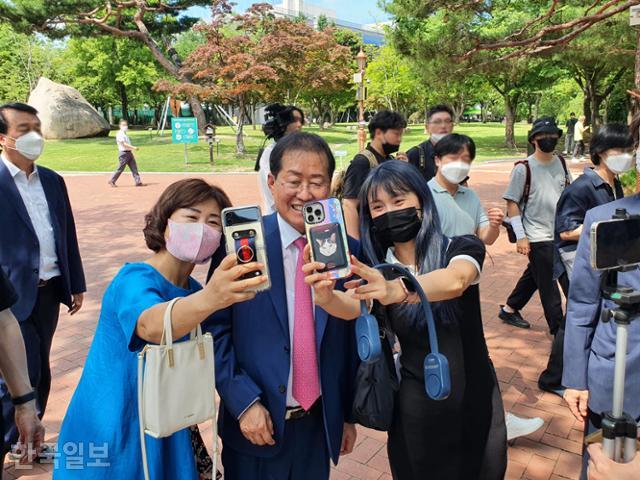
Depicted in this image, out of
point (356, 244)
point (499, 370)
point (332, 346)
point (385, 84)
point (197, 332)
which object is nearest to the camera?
point (197, 332)

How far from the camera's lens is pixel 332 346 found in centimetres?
182

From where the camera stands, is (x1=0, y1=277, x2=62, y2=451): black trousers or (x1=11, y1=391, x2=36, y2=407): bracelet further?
(x1=0, y1=277, x2=62, y2=451): black trousers

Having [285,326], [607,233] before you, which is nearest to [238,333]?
[285,326]

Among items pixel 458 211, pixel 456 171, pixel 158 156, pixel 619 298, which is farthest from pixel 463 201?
pixel 158 156

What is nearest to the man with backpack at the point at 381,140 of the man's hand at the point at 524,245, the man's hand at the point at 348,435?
the man's hand at the point at 524,245

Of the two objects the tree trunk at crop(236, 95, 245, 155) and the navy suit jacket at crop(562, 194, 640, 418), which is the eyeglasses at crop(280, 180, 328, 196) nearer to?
the navy suit jacket at crop(562, 194, 640, 418)

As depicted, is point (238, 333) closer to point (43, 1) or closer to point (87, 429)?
point (87, 429)

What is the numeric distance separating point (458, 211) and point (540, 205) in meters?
1.56

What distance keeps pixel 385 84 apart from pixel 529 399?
1544 inches

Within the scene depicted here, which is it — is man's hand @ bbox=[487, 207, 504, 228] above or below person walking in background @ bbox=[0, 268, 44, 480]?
above

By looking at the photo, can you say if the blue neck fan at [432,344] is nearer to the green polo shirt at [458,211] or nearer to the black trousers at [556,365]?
the green polo shirt at [458,211]

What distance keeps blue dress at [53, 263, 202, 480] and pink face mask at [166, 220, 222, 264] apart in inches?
4.2

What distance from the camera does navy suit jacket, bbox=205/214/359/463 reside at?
5.69ft

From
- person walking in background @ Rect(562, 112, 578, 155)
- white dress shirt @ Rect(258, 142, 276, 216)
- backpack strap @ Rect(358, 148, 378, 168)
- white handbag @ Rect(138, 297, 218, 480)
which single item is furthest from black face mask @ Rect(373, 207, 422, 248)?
person walking in background @ Rect(562, 112, 578, 155)
